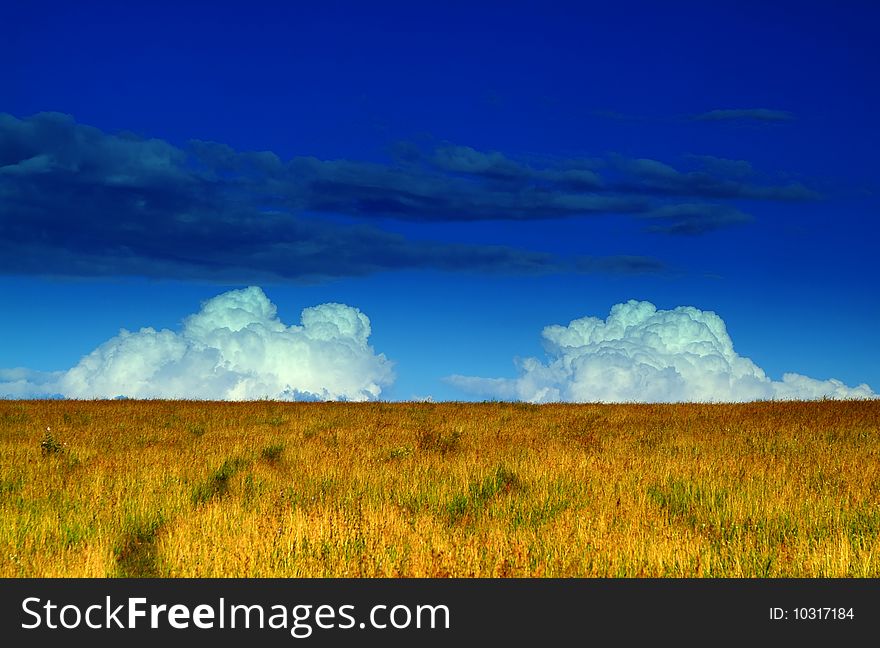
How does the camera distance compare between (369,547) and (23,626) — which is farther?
(369,547)

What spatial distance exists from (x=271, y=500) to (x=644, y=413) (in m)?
17.2

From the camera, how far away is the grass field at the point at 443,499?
8516mm

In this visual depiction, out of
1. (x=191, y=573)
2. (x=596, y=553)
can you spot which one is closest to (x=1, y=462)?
(x=191, y=573)

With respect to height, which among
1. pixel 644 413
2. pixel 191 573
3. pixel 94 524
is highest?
pixel 644 413

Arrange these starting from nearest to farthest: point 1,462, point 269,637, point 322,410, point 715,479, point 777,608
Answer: point 269,637, point 777,608, point 715,479, point 1,462, point 322,410

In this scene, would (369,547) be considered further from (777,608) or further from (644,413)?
(644,413)

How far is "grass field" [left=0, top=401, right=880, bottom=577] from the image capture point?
8.52 m

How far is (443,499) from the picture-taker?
40.3 feet

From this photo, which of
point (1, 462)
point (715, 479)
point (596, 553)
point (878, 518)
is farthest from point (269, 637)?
point (1, 462)

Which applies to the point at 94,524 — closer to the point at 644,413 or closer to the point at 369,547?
the point at 369,547

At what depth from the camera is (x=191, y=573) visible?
8.14 meters

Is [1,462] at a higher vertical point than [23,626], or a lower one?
higher

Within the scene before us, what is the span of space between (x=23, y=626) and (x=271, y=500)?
5.88 m

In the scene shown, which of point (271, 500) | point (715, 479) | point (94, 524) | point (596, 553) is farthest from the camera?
point (715, 479)
